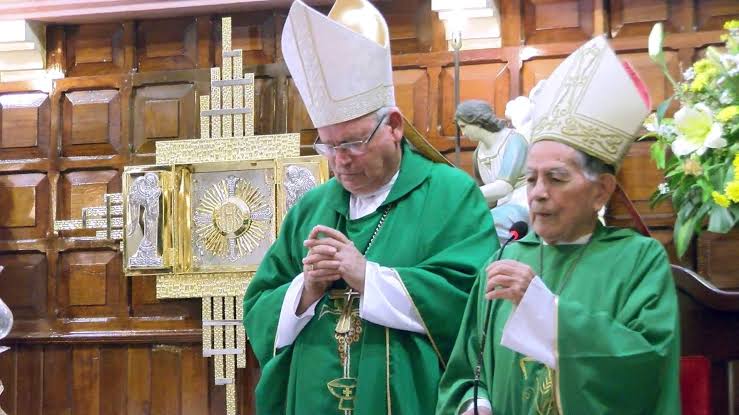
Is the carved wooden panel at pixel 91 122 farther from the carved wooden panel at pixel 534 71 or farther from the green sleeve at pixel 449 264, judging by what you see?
the green sleeve at pixel 449 264

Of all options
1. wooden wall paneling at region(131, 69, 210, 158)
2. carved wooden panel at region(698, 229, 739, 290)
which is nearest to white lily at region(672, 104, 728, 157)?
carved wooden panel at region(698, 229, 739, 290)

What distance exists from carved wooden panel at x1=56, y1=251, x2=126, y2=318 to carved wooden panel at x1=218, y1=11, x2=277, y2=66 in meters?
1.39

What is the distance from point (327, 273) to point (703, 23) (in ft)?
10.6

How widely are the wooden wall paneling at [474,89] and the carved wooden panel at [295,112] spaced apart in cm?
80

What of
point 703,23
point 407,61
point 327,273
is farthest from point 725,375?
point 407,61

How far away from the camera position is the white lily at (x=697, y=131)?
11.5ft

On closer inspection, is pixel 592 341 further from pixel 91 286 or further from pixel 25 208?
pixel 25 208

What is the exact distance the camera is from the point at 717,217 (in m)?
3.63

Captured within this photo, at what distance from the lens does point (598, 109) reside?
266 cm

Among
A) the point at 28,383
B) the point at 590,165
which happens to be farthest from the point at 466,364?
the point at 28,383

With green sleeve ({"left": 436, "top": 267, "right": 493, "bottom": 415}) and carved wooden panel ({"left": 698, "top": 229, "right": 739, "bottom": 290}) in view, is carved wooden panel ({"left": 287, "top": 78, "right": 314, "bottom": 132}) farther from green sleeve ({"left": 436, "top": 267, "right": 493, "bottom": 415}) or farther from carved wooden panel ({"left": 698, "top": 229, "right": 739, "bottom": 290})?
green sleeve ({"left": 436, "top": 267, "right": 493, "bottom": 415})

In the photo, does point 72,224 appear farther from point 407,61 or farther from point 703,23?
point 703,23

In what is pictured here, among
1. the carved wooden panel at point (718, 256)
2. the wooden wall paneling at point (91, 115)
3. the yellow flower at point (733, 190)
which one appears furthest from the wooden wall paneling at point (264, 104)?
the yellow flower at point (733, 190)

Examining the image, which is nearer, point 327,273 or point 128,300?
point 327,273
